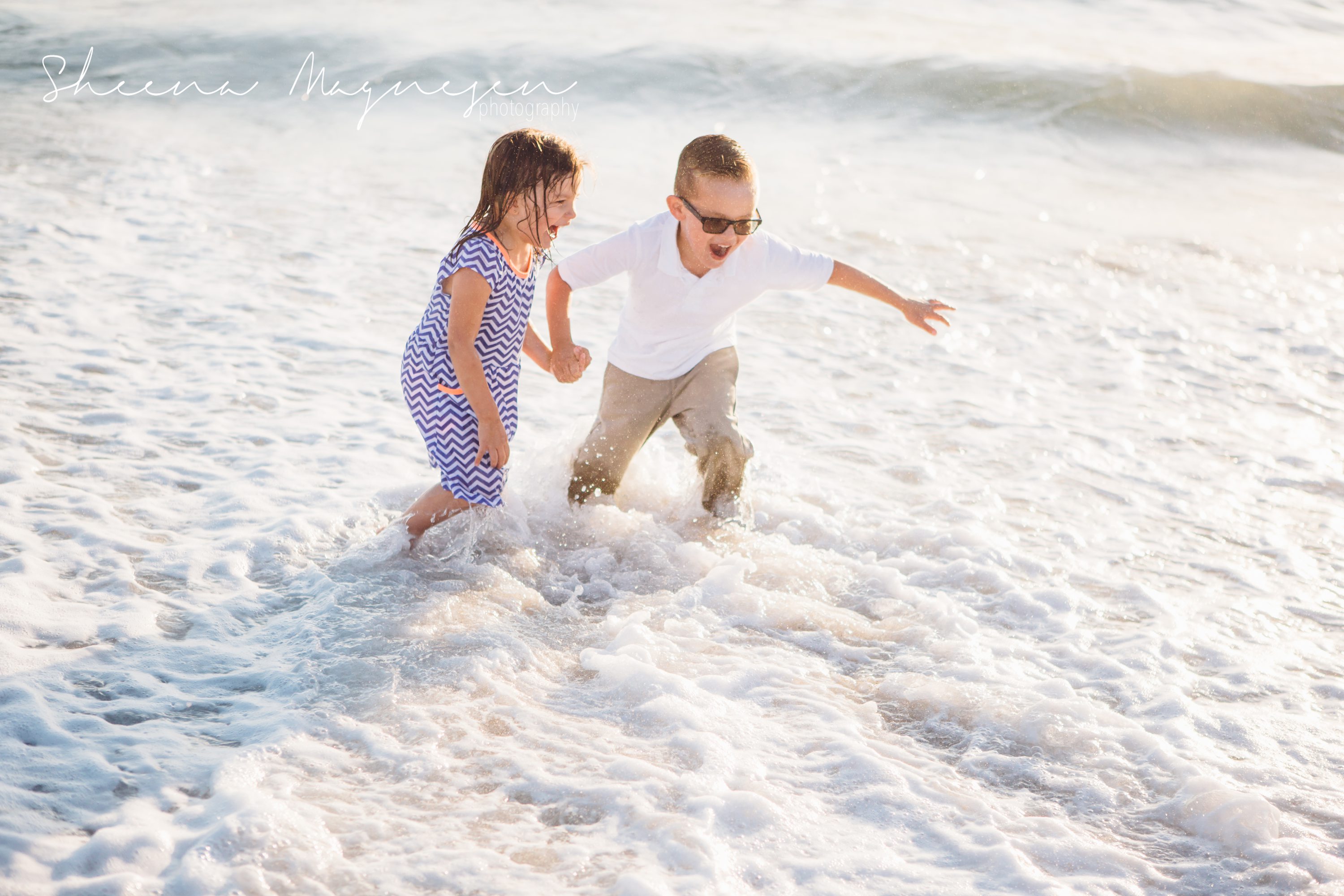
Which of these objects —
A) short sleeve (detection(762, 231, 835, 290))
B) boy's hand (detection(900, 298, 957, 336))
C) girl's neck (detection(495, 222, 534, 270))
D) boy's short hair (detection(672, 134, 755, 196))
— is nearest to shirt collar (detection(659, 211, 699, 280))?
boy's short hair (detection(672, 134, 755, 196))

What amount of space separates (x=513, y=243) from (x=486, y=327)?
0.30 meters

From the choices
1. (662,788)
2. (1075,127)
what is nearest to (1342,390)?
(662,788)

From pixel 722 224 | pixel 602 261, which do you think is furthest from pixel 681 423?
pixel 722 224

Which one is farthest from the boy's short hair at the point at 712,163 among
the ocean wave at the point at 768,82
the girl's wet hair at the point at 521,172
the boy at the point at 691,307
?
the ocean wave at the point at 768,82

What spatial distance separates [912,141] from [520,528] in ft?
35.1

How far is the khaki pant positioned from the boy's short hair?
2.44 ft

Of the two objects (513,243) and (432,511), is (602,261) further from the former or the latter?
(432,511)

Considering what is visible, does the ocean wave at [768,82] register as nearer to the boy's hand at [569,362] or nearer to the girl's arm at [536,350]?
the girl's arm at [536,350]

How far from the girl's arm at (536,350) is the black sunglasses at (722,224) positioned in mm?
735

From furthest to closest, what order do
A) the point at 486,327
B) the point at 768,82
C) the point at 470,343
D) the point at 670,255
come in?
the point at 768,82
the point at 670,255
the point at 486,327
the point at 470,343

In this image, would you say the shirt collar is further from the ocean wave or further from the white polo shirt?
the ocean wave

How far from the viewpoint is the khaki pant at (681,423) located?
4188 mm

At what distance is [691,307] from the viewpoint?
410 cm

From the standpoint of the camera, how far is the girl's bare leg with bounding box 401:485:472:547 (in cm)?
388
